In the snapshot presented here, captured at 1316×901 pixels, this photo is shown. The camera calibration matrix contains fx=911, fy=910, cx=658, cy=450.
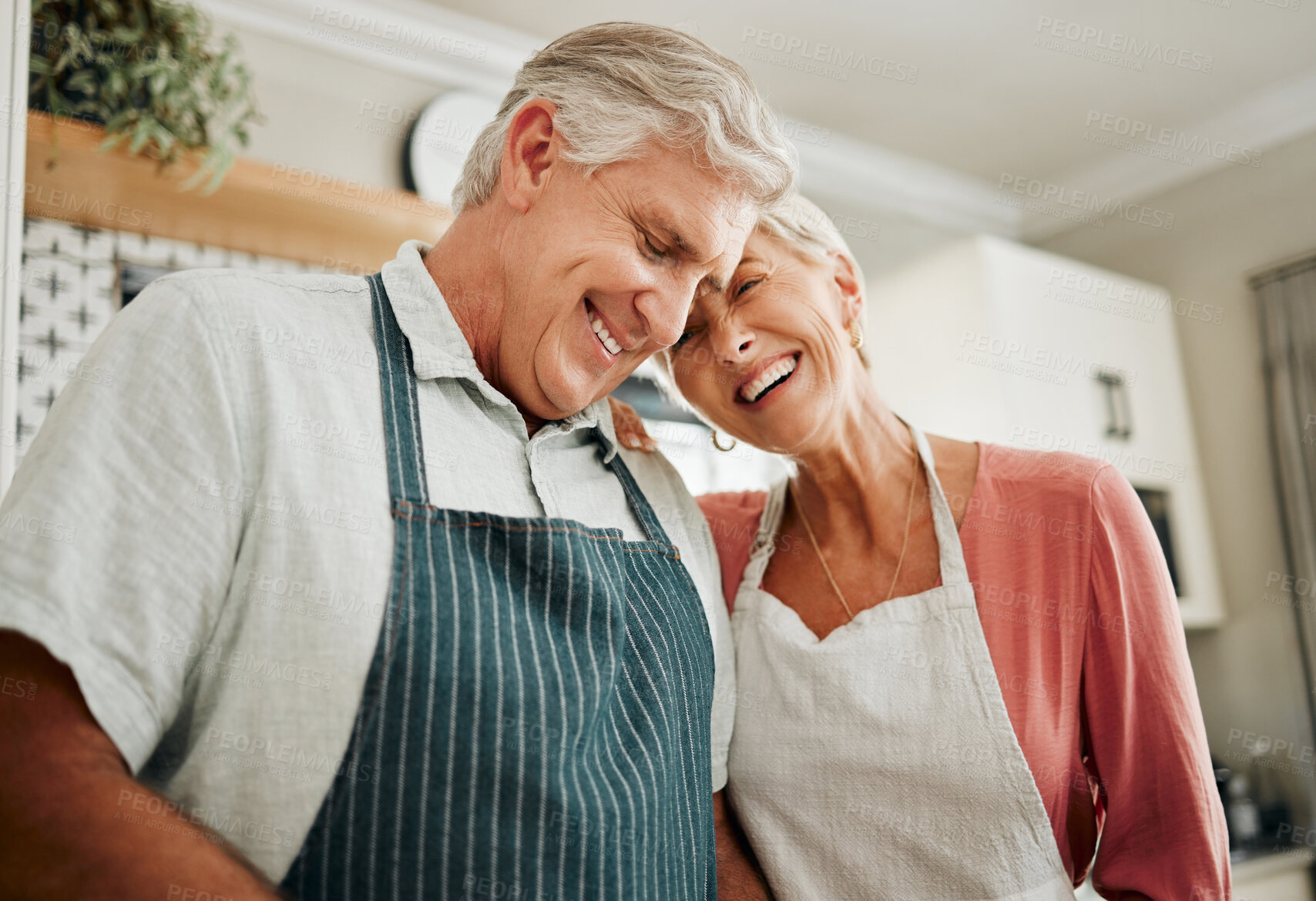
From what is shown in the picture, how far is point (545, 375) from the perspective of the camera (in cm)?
95

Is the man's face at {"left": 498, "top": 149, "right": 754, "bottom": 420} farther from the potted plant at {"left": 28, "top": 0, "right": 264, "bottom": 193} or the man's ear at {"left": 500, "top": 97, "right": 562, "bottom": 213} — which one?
the potted plant at {"left": 28, "top": 0, "right": 264, "bottom": 193}

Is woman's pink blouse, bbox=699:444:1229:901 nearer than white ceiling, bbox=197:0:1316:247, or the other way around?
woman's pink blouse, bbox=699:444:1229:901

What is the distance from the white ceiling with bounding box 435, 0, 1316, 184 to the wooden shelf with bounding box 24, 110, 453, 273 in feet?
2.95

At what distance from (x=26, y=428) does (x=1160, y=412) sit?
338 centimetres

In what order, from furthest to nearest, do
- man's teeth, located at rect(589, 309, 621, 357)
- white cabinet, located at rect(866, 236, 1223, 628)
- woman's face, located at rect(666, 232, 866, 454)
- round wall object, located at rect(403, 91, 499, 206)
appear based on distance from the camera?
white cabinet, located at rect(866, 236, 1223, 628) → round wall object, located at rect(403, 91, 499, 206) → woman's face, located at rect(666, 232, 866, 454) → man's teeth, located at rect(589, 309, 621, 357)

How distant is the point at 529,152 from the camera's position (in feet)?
3.26

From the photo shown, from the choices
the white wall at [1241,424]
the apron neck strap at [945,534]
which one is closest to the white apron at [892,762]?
the apron neck strap at [945,534]

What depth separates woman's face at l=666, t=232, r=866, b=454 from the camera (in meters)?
1.21

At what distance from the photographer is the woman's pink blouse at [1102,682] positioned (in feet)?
3.31

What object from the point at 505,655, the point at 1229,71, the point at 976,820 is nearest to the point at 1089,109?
the point at 1229,71

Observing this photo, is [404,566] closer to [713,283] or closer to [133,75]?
[713,283]

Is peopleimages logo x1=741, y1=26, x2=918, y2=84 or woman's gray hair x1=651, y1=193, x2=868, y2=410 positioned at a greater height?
peopleimages logo x1=741, y1=26, x2=918, y2=84

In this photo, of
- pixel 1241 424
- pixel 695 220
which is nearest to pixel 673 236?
pixel 695 220

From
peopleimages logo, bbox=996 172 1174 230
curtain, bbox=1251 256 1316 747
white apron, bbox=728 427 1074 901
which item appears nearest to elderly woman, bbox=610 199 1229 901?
white apron, bbox=728 427 1074 901
